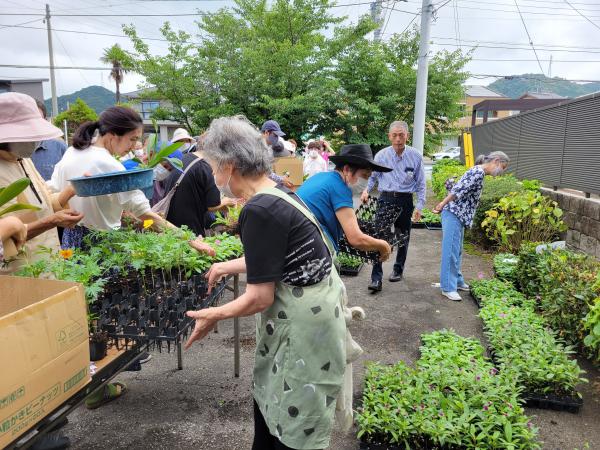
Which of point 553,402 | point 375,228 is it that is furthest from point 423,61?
point 553,402

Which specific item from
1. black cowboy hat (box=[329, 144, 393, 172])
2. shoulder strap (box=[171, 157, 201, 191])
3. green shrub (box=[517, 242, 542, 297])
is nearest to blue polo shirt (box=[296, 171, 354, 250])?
black cowboy hat (box=[329, 144, 393, 172])

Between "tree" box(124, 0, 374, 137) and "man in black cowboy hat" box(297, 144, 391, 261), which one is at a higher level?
"tree" box(124, 0, 374, 137)

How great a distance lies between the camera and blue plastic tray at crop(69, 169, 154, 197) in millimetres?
1959

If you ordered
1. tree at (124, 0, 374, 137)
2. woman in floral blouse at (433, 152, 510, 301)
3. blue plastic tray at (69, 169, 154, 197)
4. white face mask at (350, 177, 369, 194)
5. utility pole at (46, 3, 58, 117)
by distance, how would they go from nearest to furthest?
blue plastic tray at (69, 169, 154, 197), white face mask at (350, 177, 369, 194), woman in floral blouse at (433, 152, 510, 301), tree at (124, 0, 374, 137), utility pole at (46, 3, 58, 117)

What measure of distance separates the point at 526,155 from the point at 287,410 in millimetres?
7798

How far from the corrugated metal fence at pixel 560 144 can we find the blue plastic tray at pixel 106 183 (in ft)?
17.9

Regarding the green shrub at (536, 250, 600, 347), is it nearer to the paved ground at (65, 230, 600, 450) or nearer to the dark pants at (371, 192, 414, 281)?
the paved ground at (65, 230, 600, 450)

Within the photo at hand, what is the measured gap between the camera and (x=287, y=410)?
1616 mm

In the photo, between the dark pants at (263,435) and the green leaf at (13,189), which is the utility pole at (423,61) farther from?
the green leaf at (13,189)

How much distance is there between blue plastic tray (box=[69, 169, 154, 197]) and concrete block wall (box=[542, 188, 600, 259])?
5302 mm

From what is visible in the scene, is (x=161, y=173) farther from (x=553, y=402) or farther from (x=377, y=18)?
(x=377, y=18)

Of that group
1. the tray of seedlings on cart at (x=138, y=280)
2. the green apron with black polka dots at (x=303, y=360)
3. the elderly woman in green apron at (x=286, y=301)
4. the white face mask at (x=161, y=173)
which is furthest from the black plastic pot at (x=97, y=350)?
the white face mask at (x=161, y=173)

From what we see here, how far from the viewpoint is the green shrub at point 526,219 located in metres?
6.04

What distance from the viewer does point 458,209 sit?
4.68 m
